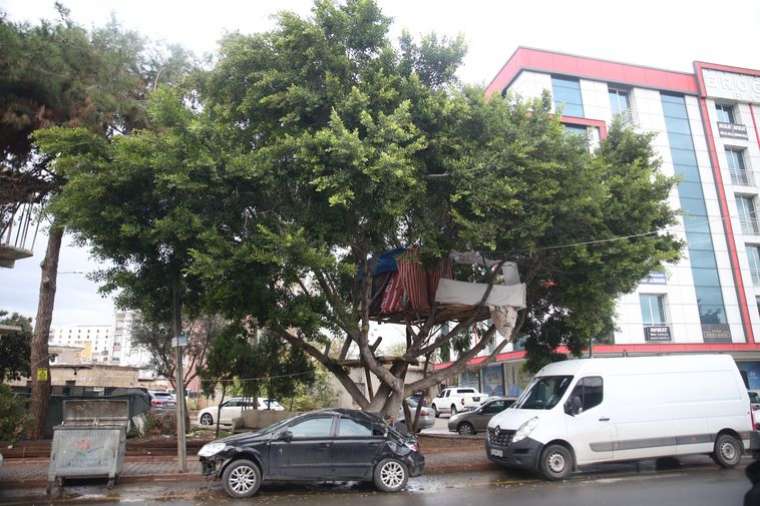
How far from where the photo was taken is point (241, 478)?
8.89m

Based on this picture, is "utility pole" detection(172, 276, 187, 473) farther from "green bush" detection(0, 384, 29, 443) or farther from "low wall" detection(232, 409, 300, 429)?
"low wall" detection(232, 409, 300, 429)

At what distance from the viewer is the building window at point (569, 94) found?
108ft

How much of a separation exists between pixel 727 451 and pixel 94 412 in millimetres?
13066

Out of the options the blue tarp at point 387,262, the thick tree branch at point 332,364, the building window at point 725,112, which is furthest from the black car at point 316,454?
the building window at point 725,112

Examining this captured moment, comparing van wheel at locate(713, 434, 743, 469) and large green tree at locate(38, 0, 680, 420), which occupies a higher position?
large green tree at locate(38, 0, 680, 420)

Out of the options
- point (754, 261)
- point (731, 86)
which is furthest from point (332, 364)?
point (731, 86)

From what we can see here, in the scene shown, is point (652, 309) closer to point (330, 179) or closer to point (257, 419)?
point (257, 419)

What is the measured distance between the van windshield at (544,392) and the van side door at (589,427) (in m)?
0.27

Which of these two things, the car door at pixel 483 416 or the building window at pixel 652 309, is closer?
the car door at pixel 483 416

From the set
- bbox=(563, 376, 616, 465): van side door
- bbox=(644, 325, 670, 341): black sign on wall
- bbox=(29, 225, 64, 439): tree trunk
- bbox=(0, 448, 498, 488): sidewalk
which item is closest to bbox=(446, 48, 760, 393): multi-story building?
bbox=(644, 325, 670, 341): black sign on wall

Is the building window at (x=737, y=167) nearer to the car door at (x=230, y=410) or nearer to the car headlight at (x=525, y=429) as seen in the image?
the car headlight at (x=525, y=429)

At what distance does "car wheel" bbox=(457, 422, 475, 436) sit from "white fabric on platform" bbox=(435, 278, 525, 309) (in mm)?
8884

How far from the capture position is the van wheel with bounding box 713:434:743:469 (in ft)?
36.8

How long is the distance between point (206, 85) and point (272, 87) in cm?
211
